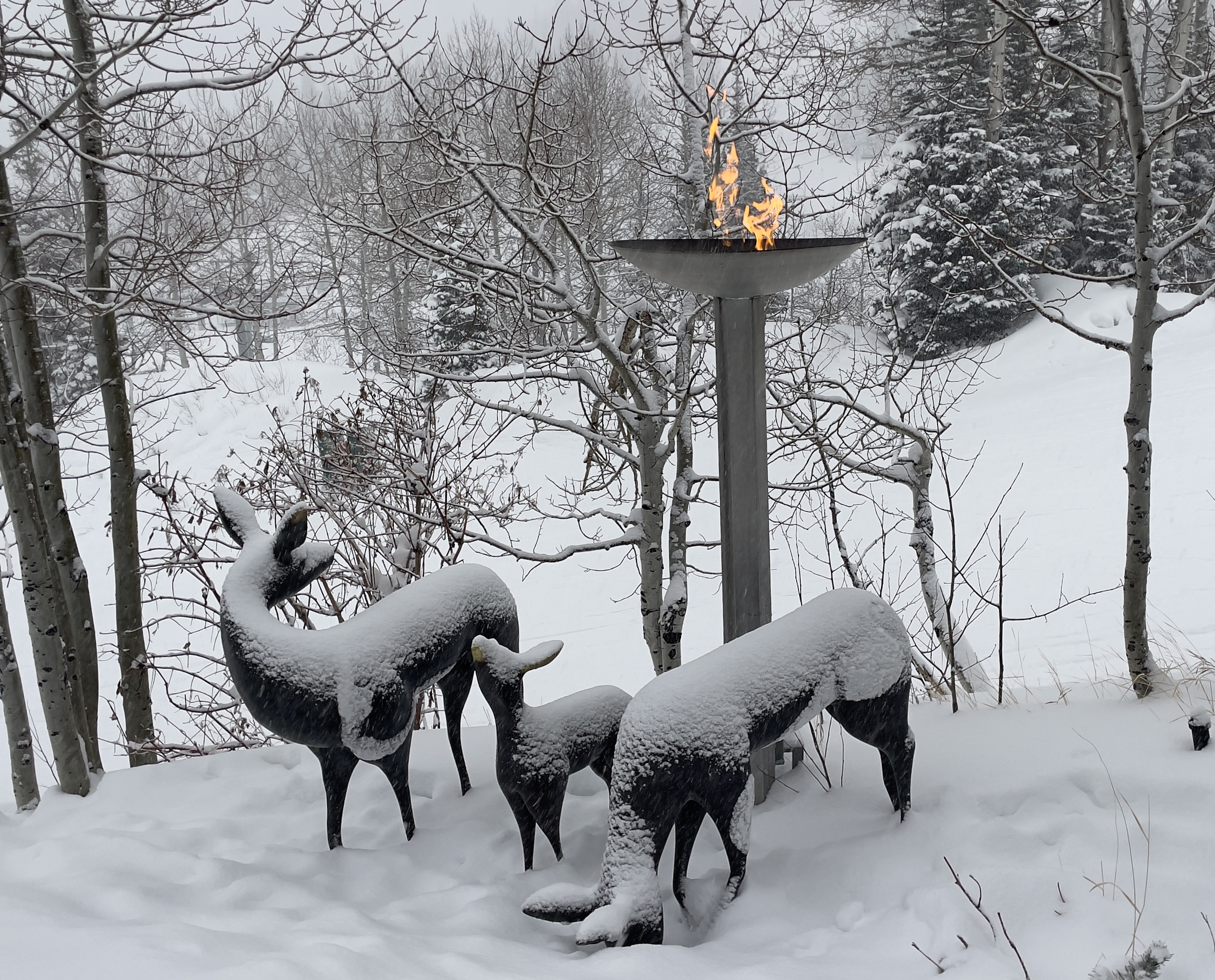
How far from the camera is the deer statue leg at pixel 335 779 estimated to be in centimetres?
265

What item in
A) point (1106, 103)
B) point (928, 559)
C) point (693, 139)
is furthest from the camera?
point (1106, 103)

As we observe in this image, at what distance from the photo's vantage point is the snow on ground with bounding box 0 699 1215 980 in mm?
1979

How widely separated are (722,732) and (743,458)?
902 mm

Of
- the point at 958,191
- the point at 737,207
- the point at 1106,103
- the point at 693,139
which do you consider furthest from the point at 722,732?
the point at 958,191

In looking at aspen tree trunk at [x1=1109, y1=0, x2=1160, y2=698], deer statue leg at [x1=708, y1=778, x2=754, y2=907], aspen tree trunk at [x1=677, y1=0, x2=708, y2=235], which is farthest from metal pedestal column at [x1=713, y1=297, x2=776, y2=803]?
aspen tree trunk at [x1=677, y1=0, x2=708, y2=235]

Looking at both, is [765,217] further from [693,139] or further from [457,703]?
[693,139]

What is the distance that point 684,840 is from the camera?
2.35 meters

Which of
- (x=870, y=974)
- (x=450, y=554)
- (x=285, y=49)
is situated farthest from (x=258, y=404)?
(x=870, y=974)

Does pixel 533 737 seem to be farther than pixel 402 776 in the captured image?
No

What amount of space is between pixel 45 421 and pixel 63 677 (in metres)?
1.59

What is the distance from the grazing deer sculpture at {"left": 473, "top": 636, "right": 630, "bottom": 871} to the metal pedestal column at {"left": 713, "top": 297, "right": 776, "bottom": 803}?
1.89ft

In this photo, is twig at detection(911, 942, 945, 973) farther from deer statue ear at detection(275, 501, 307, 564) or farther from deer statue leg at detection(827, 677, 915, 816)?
deer statue ear at detection(275, 501, 307, 564)

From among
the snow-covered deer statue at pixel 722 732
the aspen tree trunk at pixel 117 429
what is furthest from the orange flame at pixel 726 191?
the aspen tree trunk at pixel 117 429

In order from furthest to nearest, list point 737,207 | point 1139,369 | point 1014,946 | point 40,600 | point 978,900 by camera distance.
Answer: point 40,600
point 1139,369
point 737,207
point 978,900
point 1014,946
